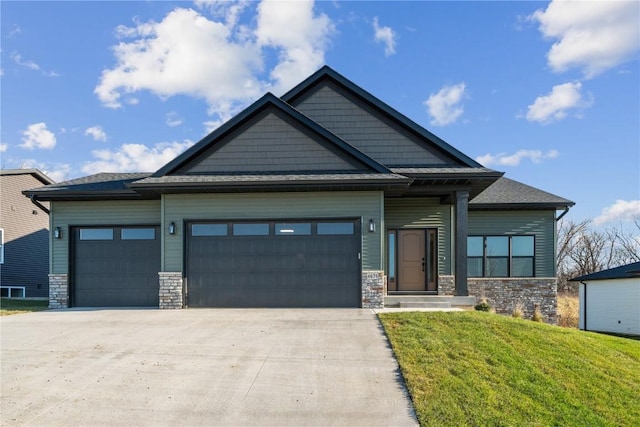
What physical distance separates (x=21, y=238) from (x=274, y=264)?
50.9ft

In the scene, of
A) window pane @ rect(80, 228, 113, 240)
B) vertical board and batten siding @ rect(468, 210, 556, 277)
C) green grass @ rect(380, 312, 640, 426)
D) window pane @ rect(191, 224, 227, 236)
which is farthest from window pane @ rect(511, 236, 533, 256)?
window pane @ rect(80, 228, 113, 240)

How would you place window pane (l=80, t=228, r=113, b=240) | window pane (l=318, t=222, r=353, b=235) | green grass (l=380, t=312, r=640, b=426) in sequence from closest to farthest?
green grass (l=380, t=312, r=640, b=426) < window pane (l=318, t=222, r=353, b=235) < window pane (l=80, t=228, r=113, b=240)

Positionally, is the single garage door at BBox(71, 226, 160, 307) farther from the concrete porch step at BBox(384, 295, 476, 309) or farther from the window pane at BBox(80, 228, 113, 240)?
the concrete porch step at BBox(384, 295, 476, 309)

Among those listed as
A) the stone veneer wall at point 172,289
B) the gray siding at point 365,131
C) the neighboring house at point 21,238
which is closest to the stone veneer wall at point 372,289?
the gray siding at point 365,131

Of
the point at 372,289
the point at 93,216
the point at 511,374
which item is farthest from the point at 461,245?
the point at 93,216

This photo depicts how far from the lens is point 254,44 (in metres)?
14.2

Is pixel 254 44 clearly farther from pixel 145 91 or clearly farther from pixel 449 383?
pixel 449 383

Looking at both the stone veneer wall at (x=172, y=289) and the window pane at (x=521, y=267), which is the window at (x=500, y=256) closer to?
the window pane at (x=521, y=267)

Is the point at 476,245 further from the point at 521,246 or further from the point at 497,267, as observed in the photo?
the point at 521,246

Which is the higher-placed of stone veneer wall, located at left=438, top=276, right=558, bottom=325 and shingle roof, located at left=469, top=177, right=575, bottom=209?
shingle roof, located at left=469, top=177, right=575, bottom=209

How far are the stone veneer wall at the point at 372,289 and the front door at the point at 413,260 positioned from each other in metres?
2.41

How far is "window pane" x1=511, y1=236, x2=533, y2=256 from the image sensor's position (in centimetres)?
1527

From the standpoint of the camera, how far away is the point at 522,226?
15.3 metres

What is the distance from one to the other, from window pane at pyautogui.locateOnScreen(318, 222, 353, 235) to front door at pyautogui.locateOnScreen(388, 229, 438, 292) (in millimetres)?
2706
